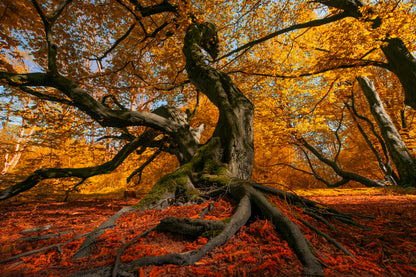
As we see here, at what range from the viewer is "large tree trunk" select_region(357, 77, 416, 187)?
6.34 meters

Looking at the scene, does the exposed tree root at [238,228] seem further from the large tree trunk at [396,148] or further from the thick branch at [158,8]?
the large tree trunk at [396,148]

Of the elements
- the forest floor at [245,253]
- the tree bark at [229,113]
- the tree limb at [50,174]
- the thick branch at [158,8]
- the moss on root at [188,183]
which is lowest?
the forest floor at [245,253]

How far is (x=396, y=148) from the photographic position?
6.68 m

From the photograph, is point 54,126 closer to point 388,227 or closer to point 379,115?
point 388,227

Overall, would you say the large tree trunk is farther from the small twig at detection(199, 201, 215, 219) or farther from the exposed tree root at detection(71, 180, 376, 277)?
the small twig at detection(199, 201, 215, 219)

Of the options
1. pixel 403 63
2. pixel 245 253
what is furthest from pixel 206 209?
pixel 403 63

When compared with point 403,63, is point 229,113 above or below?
below

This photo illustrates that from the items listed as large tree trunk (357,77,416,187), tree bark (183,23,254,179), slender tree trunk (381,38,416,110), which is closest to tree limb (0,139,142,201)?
tree bark (183,23,254,179)

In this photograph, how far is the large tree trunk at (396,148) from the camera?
6.34 m

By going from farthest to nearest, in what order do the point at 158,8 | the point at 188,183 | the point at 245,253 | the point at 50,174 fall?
the point at 158,8
the point at 50,174
the point at 188,183
the point at 245,253

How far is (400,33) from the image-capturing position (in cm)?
372

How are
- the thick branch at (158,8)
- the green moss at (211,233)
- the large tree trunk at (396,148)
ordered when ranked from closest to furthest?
the green moss at (211,233), the thick branch at (158,8), the large tree trunk at (396,148)

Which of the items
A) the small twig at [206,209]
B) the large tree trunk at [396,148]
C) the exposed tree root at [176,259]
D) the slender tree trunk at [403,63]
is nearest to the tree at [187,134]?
the exposed tree root at [176,259]

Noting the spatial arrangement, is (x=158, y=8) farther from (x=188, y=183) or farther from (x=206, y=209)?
(x=206, y=209)
